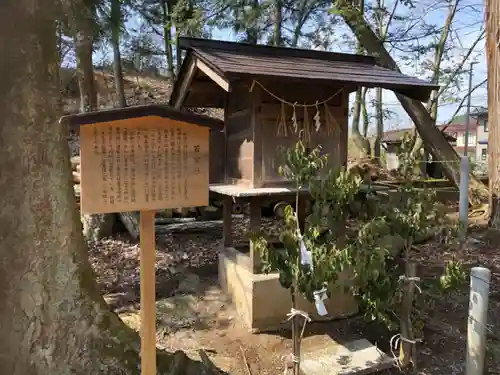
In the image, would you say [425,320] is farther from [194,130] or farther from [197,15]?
[197,15]

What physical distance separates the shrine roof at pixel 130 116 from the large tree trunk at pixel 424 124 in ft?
26.5

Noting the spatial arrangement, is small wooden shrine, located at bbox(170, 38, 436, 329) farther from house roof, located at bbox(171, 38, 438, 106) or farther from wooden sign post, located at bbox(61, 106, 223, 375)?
wooden sign post, located at bbox(61, 106, 223, 375)

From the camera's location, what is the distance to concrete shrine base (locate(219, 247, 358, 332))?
4562 millimetres

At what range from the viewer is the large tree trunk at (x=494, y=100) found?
24.2 feet

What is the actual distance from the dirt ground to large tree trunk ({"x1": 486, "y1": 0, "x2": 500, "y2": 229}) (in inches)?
37.5

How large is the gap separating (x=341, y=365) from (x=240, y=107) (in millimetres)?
2961

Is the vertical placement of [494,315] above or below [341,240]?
below

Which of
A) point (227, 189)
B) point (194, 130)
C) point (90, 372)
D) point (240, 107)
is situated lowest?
point (90, 372)

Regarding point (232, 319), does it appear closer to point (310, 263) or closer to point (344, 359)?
point (344, 359)

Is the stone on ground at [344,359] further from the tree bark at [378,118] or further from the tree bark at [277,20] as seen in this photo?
the tree bark at [378,118]

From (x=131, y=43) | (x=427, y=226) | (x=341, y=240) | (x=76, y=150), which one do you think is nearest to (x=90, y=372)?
(x=341, y=240)

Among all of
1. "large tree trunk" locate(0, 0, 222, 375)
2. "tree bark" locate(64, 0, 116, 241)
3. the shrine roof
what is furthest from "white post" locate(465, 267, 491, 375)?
"tree bark" locate(64, 0, 116, 241)

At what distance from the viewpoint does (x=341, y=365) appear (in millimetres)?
3824

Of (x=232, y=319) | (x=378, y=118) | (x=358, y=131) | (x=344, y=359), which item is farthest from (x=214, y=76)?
(x=378, y=118)
